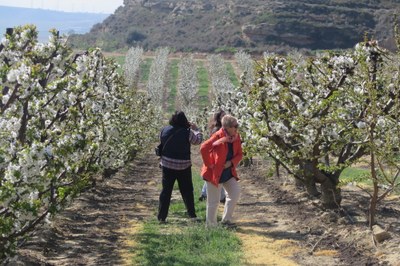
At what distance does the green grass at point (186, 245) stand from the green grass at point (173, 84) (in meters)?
61.0

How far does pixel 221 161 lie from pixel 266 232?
150cm

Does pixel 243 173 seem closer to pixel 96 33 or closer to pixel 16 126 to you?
pixel 16 126

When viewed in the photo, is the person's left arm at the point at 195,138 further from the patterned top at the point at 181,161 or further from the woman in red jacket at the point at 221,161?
the woman in red jacket at the point at 221,161

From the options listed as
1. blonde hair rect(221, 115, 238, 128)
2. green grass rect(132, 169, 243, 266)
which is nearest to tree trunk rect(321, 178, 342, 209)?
green grass rect(132, 169, 243, 266)

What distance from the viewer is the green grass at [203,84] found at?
72.0m

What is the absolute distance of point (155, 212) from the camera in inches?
501

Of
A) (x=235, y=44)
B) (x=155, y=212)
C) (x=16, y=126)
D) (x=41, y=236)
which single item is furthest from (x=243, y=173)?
(x=235, y=44)

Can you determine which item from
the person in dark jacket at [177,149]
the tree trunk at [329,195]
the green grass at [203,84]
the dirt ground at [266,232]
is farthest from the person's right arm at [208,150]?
the green grass at [203,84]

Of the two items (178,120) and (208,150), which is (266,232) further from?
(178,120)

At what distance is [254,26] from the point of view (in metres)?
105

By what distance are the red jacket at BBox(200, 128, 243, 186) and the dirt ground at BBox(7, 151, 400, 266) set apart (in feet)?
3.58

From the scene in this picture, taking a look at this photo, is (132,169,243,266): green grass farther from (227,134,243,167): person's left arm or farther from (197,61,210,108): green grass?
(197,61,210,108): green grass

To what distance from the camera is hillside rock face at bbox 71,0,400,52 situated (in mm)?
100188

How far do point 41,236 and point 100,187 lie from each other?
27.9 feet
